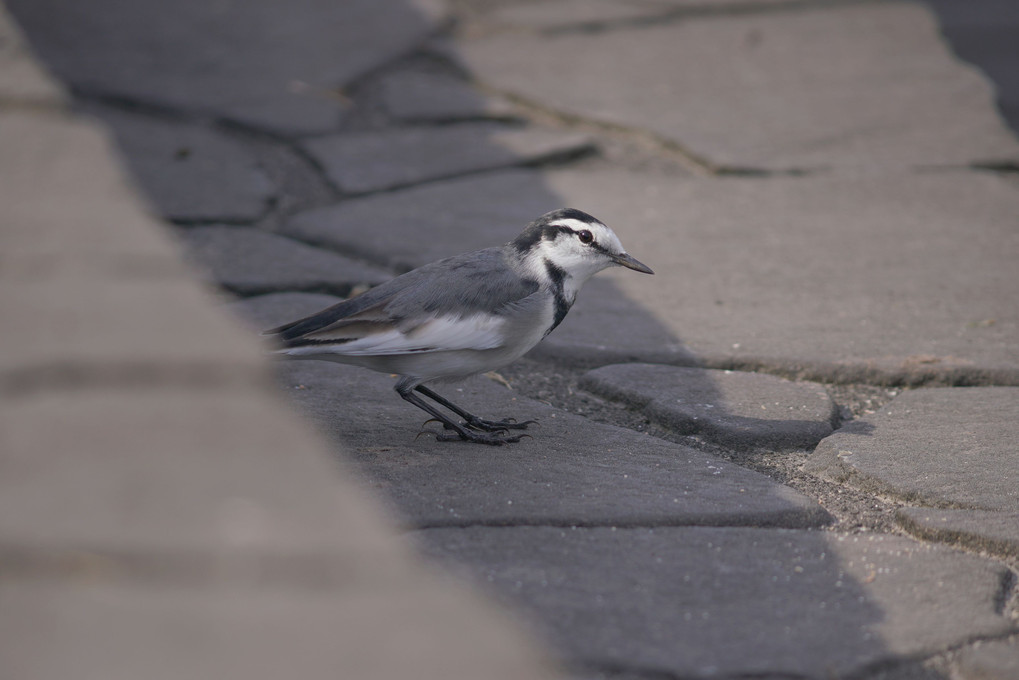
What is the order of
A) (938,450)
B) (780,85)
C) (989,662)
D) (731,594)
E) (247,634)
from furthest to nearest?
(780,85) → (938,450) → (731,594) → (989,662) → (247,634)

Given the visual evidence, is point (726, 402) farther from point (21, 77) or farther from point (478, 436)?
point (21, 77)

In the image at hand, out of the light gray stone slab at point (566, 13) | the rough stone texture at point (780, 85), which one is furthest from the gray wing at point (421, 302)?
the light gray stone slab at point (566, 13)

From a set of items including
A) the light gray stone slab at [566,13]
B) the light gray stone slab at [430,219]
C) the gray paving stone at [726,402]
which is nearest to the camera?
the gray paving stone at [726,402]

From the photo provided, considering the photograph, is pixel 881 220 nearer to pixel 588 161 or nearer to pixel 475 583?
pixel 588 161

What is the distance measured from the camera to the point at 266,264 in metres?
3.47

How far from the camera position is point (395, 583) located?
171 centimetres

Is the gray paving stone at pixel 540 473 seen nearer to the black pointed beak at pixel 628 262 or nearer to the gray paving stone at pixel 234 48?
the black pointed beak at pixel 628 262

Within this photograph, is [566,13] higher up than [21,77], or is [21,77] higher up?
[566,13]

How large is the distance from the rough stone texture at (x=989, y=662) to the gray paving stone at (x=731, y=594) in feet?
0.12

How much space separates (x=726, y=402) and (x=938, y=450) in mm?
492

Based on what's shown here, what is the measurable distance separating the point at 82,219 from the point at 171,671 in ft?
7.85

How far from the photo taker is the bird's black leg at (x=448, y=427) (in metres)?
2.63

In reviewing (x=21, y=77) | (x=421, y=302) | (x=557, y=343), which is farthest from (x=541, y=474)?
(x=21, y=77)

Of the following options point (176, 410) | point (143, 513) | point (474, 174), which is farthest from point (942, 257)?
point (143, 513)
